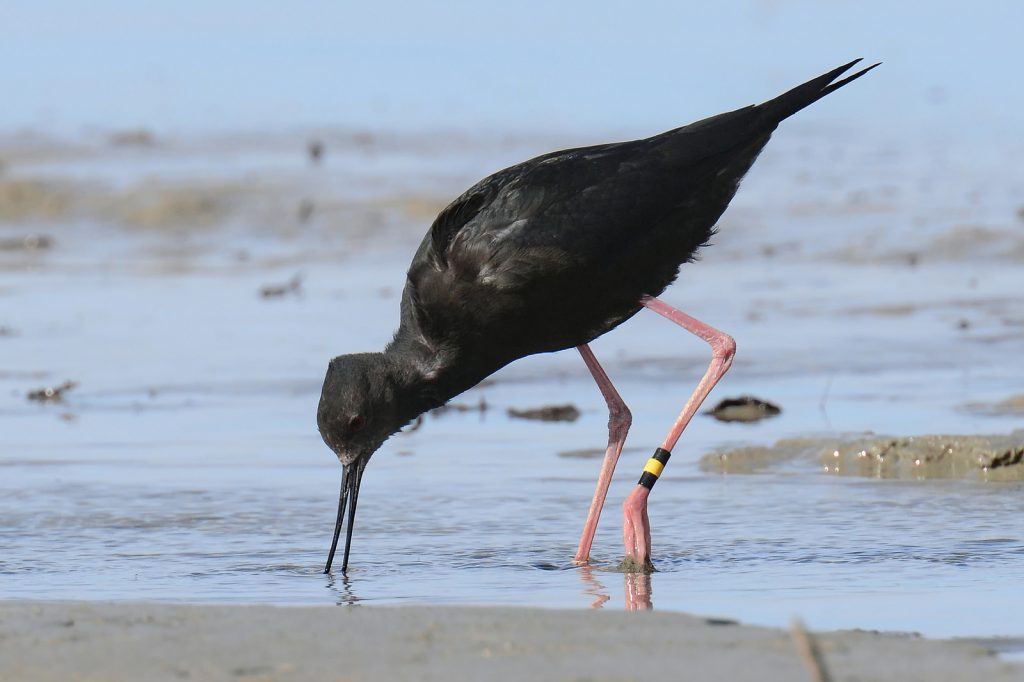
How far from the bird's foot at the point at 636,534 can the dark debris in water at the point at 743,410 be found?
7.24 feet

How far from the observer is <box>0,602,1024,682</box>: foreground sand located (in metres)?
3.51

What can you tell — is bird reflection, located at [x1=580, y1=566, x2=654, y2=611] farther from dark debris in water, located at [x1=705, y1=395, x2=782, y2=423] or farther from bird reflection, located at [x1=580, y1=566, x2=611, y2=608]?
dark debris in water, located at [x1=705, y1=395, x2=782, y2=423]

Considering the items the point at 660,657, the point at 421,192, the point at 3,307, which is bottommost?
the point at 660,657

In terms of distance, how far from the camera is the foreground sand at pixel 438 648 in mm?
3510

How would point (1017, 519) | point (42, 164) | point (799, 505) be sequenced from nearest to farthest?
point (1017, 519) → point (799, 505) → point (42, 164)

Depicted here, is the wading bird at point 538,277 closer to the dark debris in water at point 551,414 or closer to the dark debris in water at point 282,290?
the dark debris in water at point 551,414

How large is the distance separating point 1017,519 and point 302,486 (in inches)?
99.7

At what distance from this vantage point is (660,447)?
19.3 ft

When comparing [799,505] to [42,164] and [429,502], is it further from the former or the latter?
[42,164]

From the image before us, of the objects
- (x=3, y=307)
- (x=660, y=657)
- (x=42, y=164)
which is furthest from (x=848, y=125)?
(x=660, y=657)

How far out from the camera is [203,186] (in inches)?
614

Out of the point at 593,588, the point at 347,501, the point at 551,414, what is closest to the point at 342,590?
the point at 593,588

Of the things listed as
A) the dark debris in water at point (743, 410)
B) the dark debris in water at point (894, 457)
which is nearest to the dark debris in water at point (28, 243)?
the dark debris in water at point (743, 410)

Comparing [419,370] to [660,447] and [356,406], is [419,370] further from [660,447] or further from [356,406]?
[660,447]
